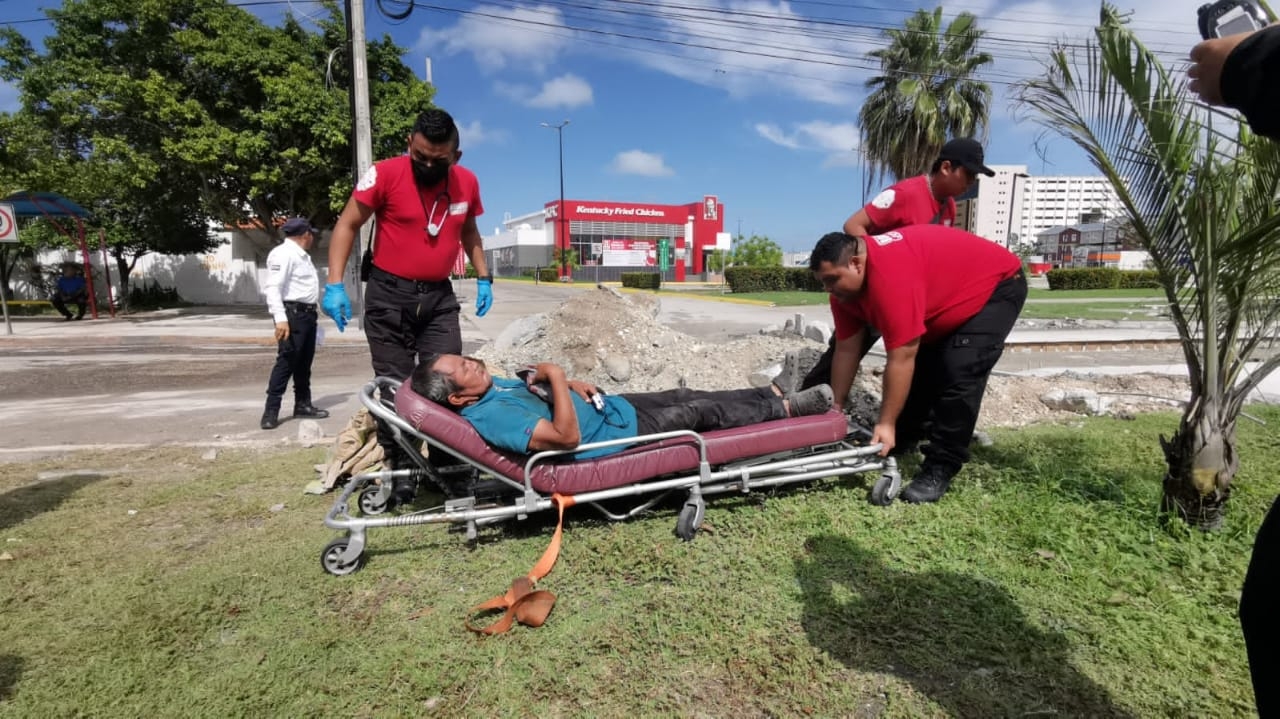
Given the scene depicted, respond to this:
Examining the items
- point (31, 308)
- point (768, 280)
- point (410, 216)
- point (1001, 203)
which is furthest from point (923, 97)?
point (1001, 203)

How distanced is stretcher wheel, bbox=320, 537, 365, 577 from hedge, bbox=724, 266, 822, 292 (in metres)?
28.6

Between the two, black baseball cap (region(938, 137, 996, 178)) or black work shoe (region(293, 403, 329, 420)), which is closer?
black baseball cap (region(938, 137, 996, 178))

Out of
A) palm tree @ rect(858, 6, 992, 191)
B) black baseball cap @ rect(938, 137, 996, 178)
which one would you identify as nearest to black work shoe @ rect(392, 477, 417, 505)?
black baseball cap @ rect(938, 137, 996, 178)

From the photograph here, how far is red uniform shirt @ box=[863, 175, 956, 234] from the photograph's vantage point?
3883 millimetres

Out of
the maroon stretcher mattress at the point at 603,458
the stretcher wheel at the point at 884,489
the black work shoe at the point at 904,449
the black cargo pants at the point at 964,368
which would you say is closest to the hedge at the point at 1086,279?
the black work shoe at the point at 904,449

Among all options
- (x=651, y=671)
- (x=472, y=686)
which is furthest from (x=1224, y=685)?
(x=472, y=686)

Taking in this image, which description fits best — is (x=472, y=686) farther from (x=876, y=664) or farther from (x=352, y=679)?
(x=876, y=664)

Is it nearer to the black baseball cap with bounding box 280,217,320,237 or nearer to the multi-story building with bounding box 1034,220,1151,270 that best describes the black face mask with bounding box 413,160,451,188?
the black baseball cap with bounding box 280,217,320,237

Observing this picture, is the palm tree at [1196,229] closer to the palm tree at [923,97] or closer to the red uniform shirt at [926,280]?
the red uniform shirt at [926,280]

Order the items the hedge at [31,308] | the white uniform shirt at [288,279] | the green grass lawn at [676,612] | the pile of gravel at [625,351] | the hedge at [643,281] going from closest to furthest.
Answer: the green grass lawn at [676,612] < the white uniform shirt at [288,279] < the pile of gravel at [625,351] < the hedge at [31,308] < the hedge at [643,281]

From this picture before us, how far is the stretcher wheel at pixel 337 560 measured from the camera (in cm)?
289

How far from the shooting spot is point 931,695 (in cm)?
203

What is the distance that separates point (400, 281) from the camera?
362 centimetres

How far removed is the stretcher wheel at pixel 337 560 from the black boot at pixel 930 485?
278cm
